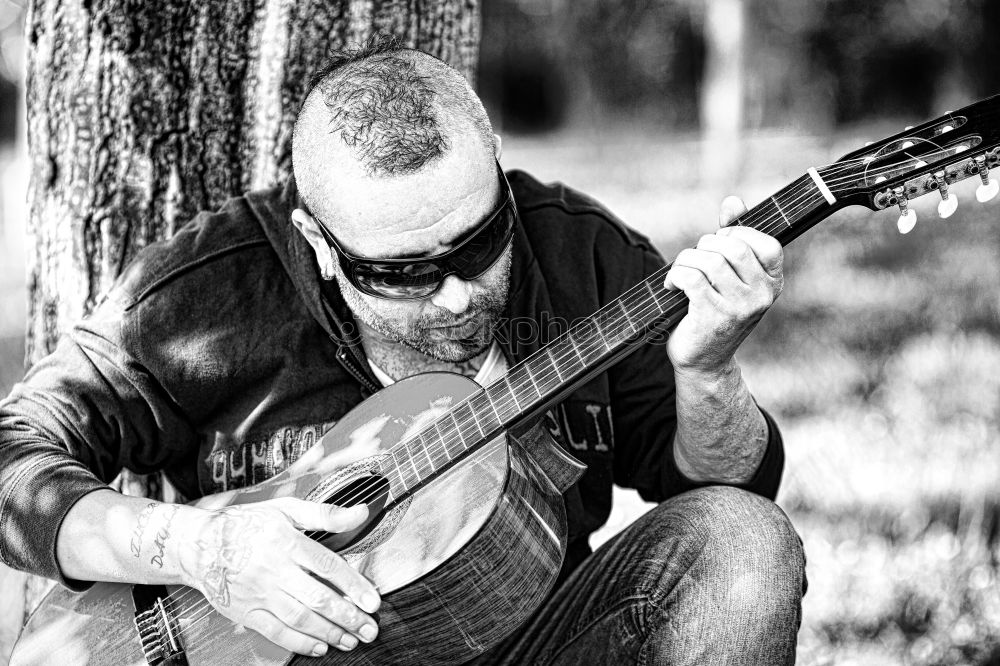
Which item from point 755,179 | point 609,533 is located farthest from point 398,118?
point 755,179

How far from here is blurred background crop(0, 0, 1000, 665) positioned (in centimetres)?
299

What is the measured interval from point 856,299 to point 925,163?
11.6ft

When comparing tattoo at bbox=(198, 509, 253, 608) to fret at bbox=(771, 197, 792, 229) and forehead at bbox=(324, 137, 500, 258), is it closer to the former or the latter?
forehead at bbox=(324, 137, 500, 258)

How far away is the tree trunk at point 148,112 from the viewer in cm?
266

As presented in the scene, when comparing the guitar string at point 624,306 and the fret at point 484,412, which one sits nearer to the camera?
the guitar string at point 624,306

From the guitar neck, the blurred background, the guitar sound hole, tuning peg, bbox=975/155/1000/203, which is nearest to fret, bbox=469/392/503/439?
the guitar neck

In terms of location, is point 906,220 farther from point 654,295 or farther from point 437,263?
point 437,263

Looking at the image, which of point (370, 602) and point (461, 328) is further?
point (461, 328)

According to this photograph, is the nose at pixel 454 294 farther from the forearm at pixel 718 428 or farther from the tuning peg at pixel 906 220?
the tuning peg at pixel 906 220

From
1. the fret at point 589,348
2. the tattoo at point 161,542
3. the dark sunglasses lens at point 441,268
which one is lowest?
the tattoo at point 161,542

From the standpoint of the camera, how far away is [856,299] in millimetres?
5234

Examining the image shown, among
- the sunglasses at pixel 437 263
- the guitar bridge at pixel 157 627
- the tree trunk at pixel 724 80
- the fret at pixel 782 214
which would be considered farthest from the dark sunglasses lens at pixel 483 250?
the tree trunk at pixel 724 80

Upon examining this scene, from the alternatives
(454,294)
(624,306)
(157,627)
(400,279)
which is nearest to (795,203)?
(624,306)

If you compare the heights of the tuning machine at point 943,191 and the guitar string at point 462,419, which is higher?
the tuning machine at point 943,191
